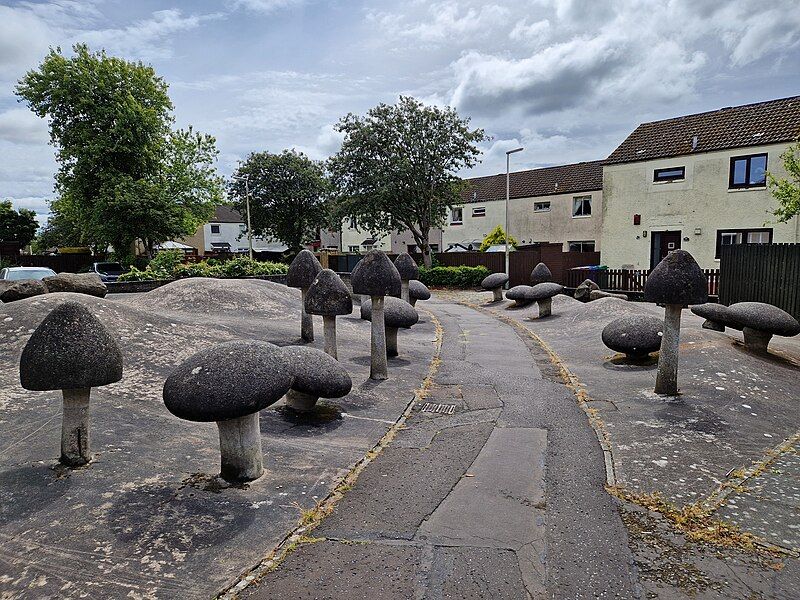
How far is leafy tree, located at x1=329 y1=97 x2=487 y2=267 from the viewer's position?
31797 mm

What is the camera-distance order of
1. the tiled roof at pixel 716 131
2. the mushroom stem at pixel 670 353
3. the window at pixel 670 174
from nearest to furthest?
the mushroom stem at pixel 670 353 → the tiled roof at pixel 716 131 → the window at pixel 670 174

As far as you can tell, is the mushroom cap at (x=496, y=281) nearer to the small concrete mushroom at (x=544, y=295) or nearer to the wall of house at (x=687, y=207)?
the small concrete mushroom at (x=544, y=295)

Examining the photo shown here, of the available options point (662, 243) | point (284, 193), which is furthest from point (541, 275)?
point (284, 193)

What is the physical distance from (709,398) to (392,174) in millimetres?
25795

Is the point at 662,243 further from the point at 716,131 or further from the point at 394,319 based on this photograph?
the point at 394,319

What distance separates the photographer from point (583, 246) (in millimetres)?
35812

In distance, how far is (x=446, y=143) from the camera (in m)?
32.1

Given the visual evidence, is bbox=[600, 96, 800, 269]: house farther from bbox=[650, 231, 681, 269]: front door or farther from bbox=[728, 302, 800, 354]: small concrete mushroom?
bbox=[728, 302, 800, 354]: small concrete mushroom

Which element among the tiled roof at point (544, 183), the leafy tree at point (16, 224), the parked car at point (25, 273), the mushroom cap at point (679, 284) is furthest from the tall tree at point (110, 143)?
the leafy tree at point (16, 224)

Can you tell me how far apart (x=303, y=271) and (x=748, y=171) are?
2273 cm

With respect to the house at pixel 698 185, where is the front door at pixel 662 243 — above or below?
below

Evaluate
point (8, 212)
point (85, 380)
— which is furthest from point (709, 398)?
point (8, 212)

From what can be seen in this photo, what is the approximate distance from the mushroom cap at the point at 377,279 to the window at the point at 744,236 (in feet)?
67.7

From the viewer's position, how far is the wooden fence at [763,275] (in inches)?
568
